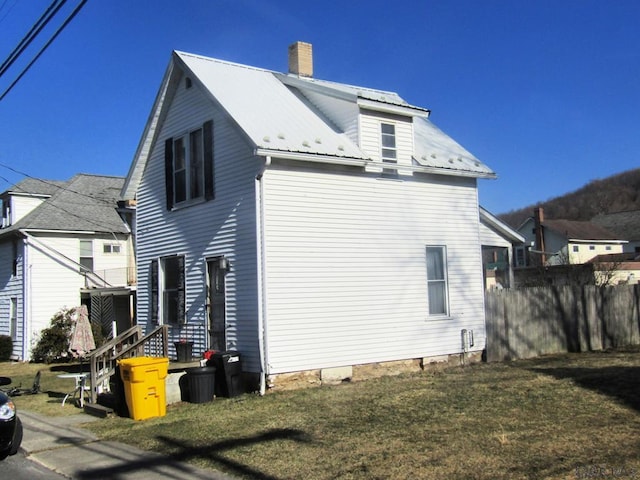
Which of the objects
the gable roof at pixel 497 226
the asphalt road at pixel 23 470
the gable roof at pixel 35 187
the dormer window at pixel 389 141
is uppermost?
the gable roof at pixel 35 187

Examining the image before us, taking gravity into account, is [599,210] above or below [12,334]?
above

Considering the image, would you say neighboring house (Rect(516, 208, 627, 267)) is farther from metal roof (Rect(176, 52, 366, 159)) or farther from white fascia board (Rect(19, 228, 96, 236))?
metal roof (Rect(176, 52, 366, 159))

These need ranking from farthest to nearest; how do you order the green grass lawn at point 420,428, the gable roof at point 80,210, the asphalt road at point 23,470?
the gable roof at point 80,210
the asphalt road at point 23,470
the green grass lawn at point 420,428

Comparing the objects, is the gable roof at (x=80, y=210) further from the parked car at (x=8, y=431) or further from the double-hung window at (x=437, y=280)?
the parked car at (x=8, y=431)

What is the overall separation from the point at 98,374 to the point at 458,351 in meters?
8.52

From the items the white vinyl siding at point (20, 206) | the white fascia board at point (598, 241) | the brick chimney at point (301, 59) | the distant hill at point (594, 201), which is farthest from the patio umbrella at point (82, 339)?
the distant hill at point (594, 201)

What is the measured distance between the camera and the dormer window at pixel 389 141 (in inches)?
600

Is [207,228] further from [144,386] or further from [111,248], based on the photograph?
[111,248]

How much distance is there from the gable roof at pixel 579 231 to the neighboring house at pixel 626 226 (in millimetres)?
1580

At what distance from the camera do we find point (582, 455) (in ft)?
22.9

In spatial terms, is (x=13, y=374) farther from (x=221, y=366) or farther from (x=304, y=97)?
(x=304, y=97)

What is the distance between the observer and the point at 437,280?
1566 centimetres

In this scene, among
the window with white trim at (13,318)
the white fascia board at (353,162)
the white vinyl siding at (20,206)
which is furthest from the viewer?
the white vinyl siding at (20,206)

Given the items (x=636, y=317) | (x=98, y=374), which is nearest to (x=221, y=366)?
(x=98, y=374)
